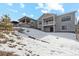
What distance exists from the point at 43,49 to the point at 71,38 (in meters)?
0.43

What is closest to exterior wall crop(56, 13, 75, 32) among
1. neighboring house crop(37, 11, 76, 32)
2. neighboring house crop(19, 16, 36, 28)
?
neighboring house crop(37, 11, 76, 32)

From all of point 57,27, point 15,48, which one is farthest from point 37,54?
point 57,27

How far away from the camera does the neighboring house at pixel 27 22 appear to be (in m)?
2.80

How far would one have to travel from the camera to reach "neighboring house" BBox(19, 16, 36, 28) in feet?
9.18

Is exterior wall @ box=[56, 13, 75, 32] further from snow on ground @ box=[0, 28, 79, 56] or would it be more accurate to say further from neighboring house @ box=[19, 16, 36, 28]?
neighboring house @ box=[19, 16, 36, 28]

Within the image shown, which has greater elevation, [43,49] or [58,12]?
[58,12]

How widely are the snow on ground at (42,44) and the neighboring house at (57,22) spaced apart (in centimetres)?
7

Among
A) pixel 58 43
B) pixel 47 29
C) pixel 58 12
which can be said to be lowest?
pixel 58 43

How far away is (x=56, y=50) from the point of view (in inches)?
108

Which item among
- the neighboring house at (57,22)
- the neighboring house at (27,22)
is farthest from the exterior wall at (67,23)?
the neighboring house at (27,22)

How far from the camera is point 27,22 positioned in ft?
9.42

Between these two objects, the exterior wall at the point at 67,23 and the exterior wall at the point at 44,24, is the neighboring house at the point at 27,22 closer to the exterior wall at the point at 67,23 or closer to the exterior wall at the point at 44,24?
the exterior wall at the point at 44,24

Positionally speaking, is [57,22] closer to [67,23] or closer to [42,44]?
[67,23]

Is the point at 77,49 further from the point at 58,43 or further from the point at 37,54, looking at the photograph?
the point at 37,54
